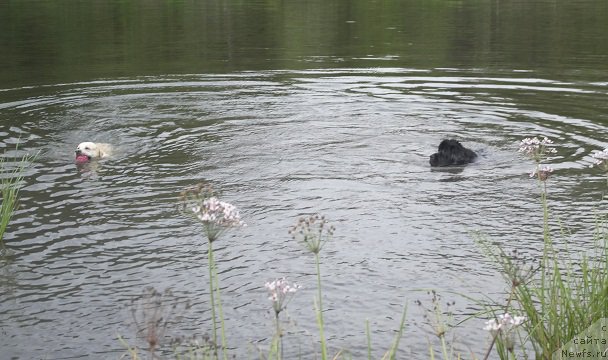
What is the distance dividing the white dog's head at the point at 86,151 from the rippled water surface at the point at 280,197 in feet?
0.64

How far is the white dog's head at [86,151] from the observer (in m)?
13.6

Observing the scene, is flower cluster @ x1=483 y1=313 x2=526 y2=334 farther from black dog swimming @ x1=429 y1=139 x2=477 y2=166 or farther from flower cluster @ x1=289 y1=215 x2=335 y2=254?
black dog swimming @ x1=429 y1=139 x2=477 y2=166

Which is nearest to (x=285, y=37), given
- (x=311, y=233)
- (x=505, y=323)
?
(x=311, y=233)

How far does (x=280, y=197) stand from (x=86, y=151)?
136 inches

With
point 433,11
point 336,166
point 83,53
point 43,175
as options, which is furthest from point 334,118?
point 433,11

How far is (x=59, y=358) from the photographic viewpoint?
7367 mm

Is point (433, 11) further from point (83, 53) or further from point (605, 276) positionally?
point (605, 276)

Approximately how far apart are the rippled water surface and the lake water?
0.11 feet

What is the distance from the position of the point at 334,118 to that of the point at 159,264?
25.7 ft

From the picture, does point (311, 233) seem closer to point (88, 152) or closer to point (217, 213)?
point (217, 213)

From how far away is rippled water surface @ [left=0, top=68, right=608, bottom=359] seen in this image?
8250mm

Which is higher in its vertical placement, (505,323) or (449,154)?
(449,154)

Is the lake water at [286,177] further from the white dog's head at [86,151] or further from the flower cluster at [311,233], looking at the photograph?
the flower cluster at [311,233]

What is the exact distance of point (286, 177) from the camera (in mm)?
12820
